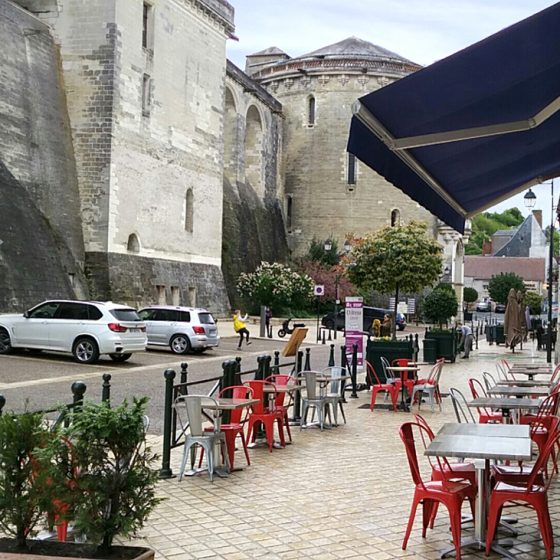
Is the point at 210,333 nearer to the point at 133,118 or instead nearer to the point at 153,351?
the point at 153,351

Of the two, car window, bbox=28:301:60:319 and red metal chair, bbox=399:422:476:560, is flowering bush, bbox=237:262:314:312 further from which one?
red metal chair, bbox=399:422:476:560

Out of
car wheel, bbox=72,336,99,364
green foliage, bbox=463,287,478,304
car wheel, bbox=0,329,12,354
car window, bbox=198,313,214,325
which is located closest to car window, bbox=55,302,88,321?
car wheel, bbox=72,336,99,364

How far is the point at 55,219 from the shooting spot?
28594 millimetres

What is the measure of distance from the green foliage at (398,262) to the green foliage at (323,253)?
98.6ft

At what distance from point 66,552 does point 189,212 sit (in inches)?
1289

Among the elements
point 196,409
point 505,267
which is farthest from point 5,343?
point 505,267

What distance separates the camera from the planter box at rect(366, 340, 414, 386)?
628 inches

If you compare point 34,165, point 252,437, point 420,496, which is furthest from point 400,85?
point 34,165

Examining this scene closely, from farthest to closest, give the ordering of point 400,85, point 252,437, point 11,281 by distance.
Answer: point 11,281 → point 252,437 → point 400,85

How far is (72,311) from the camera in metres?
20.4

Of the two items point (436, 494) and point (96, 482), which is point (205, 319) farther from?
point (96, 482)

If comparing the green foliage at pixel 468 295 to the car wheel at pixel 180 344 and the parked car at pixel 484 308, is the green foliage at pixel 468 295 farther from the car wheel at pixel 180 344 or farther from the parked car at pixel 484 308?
the car wheel at pixel 180 344

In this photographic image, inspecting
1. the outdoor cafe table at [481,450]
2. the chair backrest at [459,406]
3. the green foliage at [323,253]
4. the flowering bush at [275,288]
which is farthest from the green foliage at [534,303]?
the outdoor cafe table at [481,450]

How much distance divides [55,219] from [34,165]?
190 centimetres
